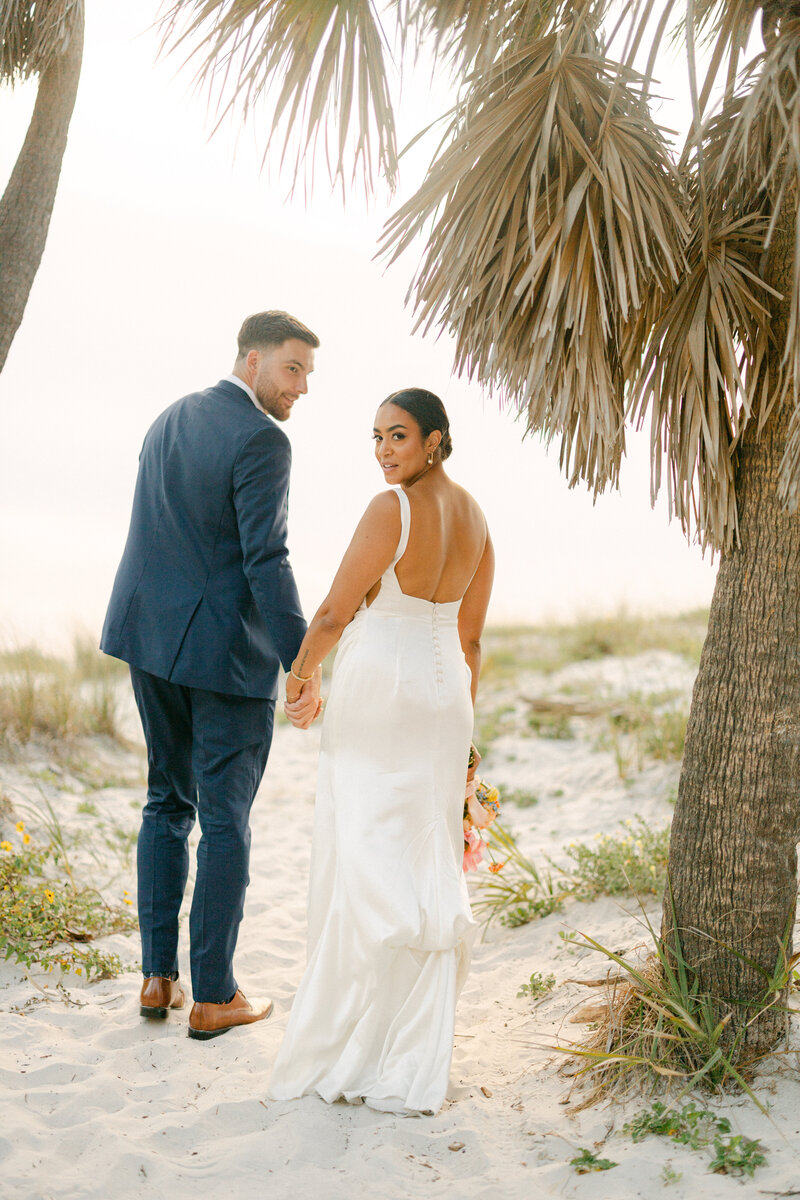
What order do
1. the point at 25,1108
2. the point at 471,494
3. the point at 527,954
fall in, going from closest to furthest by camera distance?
1. the point at 25,1108
2. the point at 471,494
3. the point at 527,954

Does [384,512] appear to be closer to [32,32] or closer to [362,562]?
[362,562]

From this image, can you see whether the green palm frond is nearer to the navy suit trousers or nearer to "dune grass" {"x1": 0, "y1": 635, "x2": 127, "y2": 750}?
the navy suit trousers

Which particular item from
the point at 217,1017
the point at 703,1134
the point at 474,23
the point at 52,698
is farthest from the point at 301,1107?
the point at 52,698

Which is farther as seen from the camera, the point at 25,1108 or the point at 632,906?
the point at 632,906

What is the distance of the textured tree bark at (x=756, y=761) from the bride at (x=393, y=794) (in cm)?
73

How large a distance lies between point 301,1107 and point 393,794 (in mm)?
883

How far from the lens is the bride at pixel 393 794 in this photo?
267cm

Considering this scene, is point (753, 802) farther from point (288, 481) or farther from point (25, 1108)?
point (25, 1108)

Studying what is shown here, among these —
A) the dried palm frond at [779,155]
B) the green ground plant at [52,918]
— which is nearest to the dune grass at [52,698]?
the green ground plant at [52,918]

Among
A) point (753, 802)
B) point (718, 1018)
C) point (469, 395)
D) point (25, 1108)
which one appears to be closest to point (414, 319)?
point (469, 395)

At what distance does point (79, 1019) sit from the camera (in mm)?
3211

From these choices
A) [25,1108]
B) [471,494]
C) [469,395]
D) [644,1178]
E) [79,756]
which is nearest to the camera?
[644,1178]

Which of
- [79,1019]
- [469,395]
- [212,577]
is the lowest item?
[79,1019]

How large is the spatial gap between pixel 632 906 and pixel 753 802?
5.15 feet
